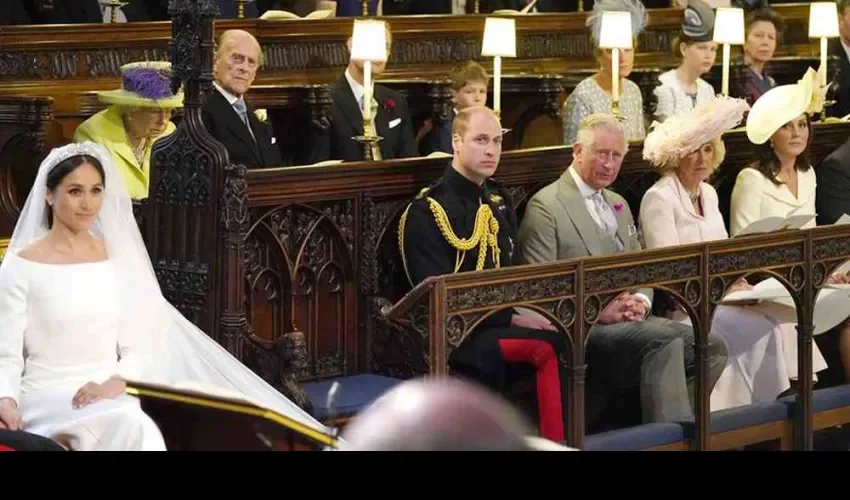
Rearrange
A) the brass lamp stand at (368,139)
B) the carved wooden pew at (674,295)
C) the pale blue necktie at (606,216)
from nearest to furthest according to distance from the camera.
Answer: the carved wooden pew at (674,295) < the pale blue necktie at (606,216) < the brass lamp stand at (368,139)

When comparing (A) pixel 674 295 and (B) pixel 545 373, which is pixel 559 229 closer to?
(A) pixel 674 295

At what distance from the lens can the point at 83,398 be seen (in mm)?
5320

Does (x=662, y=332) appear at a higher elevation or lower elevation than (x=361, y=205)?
lower

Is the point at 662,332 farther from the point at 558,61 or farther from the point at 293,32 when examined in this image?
the point at 558,61

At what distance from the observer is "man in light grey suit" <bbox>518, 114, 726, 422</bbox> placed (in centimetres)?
664

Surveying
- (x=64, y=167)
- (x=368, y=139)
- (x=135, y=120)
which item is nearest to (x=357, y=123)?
(x=368, y=139)

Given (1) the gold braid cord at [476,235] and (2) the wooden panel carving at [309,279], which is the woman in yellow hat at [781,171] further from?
(2) the wooden panel carving at [309,279]

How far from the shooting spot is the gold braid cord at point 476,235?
638cm

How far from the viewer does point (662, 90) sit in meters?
9.78

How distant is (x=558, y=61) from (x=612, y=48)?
2.33m

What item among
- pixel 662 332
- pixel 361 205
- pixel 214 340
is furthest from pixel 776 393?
pixel 214 340

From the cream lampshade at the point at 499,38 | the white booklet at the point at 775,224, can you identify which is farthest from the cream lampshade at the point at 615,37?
the white booklet at the point at 775,224

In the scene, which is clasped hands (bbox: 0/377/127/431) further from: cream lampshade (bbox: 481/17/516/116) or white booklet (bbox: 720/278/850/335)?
cream lampshade (bbox: 481/17/516/116)

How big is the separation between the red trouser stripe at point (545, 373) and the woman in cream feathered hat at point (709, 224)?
100 centimetres
